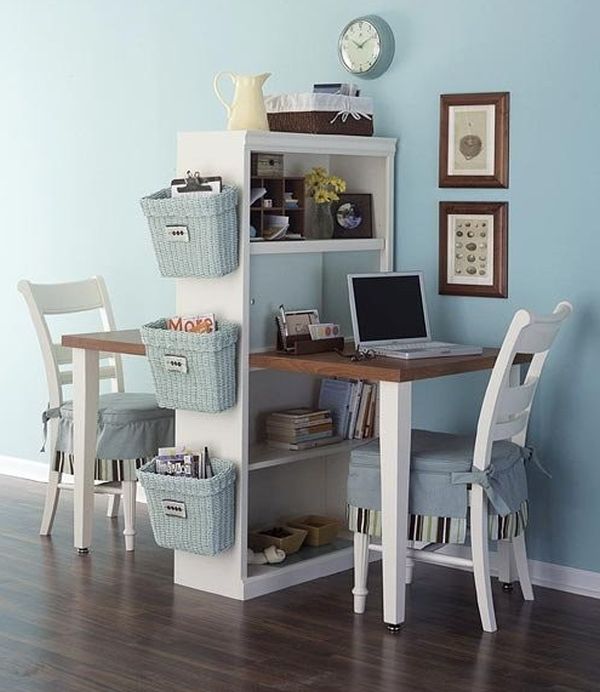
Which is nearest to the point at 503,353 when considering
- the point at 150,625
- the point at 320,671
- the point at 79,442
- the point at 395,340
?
the point at 395,340

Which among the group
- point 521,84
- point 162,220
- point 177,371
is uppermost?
point 521,84

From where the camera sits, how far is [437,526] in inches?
152

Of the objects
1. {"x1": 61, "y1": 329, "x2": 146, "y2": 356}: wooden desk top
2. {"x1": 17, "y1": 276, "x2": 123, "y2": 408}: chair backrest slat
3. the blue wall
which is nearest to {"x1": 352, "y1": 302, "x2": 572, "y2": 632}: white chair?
the blue wall

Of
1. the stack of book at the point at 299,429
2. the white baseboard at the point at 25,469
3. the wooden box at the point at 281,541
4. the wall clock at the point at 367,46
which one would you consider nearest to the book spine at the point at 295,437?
the stack of book at the point at 299,429

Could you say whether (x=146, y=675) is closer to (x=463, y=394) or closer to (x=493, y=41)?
(x=463, y=394)

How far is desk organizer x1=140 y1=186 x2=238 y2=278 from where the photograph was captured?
3965 mm

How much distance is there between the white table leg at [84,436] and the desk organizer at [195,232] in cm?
56

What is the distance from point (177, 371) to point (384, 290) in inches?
27.8

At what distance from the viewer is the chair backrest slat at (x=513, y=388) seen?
369 cm

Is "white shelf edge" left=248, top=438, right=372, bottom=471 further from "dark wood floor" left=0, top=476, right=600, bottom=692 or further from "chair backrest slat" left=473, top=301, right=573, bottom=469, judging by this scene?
"chair backrest slat" left=473, top=301, right=573, bottom=469

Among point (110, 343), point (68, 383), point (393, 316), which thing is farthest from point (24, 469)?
point (393, 316)

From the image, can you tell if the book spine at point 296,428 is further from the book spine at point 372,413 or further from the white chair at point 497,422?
the white chair at point 497,422

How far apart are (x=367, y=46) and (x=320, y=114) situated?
0.41m

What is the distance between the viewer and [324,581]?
14.3 ft
